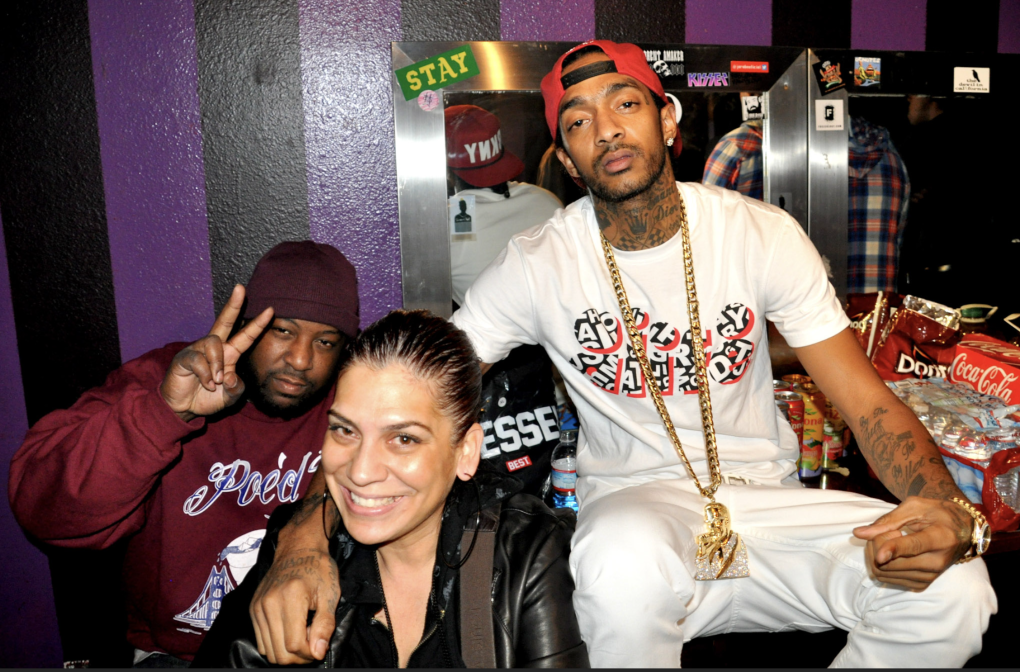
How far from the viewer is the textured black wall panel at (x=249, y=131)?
89.0 inches

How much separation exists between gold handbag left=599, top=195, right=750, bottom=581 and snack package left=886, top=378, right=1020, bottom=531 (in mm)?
703

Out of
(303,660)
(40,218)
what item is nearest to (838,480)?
(303,660)

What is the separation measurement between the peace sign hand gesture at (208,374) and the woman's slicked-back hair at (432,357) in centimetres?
39

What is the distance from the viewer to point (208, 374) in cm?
156

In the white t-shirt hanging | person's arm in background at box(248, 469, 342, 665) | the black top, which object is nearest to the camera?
person's arm in background at box(248, 469, 342, 665)

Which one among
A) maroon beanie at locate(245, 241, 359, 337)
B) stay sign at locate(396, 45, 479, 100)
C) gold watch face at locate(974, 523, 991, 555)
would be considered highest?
stay sign at locate(396, 45, 479, 100)

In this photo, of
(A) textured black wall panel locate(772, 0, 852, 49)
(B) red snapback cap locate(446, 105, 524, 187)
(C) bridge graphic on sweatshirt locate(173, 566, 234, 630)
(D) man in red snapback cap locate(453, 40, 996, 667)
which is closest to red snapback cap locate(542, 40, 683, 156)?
(D) man in red snapback cap locate(453, 40, 996, 667)

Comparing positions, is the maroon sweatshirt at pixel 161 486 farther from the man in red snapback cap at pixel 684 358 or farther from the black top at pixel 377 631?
the man in red snapback cap at pixel 684 358

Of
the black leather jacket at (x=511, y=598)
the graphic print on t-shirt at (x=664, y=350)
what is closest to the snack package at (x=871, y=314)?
the graphic print on t-shirt at (x=664, y=350)

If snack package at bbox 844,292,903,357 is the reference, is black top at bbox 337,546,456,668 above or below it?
below

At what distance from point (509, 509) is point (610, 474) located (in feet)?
1.62

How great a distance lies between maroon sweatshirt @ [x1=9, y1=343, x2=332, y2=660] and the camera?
5.20 ft

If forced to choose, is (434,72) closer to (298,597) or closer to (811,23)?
(811,23)

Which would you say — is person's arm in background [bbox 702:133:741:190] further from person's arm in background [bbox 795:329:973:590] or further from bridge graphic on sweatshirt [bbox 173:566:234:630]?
bridge graphic on sweatshirt [bbox 173:566:234:630]
